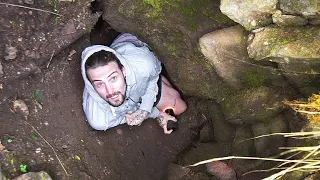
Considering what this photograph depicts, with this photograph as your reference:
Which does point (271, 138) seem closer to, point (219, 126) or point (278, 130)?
point (278, 130)

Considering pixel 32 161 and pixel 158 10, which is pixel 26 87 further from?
pixel 158 10

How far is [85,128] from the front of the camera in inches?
139

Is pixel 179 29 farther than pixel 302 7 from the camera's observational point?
Yes

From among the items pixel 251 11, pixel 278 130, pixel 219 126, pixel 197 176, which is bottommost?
pixel 197 176

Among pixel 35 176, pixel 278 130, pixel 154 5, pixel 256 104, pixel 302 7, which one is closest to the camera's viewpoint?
pixel 302 7

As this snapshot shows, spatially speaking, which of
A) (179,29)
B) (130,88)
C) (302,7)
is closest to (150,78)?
(130,88)

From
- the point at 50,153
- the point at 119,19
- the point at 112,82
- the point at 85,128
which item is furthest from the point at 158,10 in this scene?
the point at 50,153

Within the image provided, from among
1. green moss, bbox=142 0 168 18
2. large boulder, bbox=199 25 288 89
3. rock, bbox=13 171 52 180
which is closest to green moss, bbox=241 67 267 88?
large boulder, bbox=199 25 288 89

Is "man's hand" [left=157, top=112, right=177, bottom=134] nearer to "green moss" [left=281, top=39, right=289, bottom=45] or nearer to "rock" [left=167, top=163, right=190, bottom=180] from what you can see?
"rock" [left=167, top=163, right=190, bottom=180]

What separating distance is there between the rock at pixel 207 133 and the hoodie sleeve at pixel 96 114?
1.00 m

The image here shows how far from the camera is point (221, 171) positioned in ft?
11.0

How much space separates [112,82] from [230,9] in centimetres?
121

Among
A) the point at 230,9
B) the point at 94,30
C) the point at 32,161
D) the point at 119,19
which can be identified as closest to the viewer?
the point at 230,9

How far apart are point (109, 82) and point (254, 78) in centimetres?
120
